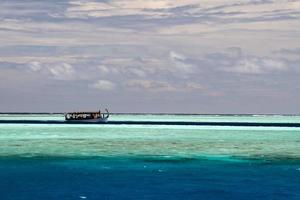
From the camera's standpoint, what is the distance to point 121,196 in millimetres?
35719

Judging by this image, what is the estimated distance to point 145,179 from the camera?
4272 centimetres

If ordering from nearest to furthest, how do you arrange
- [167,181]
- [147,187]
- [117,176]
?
[147,187]
[167,181]
[117,176]

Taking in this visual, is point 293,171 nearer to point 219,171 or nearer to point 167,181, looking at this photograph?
point 219,171

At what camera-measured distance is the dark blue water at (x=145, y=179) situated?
119ft

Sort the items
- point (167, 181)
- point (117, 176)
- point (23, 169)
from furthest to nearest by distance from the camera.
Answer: point (23, 169), point (117, 176), point (167, 181)

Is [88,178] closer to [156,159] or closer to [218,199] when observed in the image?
[218,199]

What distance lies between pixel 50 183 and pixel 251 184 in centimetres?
1226

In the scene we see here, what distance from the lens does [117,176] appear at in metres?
44.4

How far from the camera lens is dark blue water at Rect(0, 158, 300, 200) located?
36375 millimetres

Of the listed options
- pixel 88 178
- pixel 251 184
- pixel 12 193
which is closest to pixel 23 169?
pixel 88 178

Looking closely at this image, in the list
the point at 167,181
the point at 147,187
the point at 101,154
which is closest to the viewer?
the point at 147,187

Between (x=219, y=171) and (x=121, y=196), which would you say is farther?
(x=219, y=171)

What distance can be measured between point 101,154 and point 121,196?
28.3 metres

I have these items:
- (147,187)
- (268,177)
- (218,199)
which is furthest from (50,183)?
(268,177)
